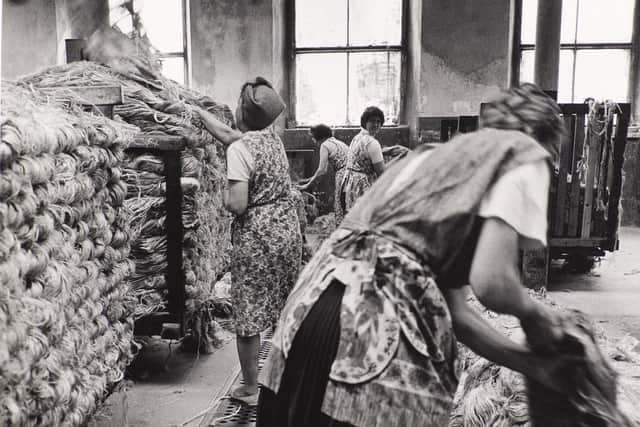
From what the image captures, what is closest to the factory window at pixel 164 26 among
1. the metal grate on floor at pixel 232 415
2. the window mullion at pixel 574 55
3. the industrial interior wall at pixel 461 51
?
the industrial interior wall at pixel 461 51

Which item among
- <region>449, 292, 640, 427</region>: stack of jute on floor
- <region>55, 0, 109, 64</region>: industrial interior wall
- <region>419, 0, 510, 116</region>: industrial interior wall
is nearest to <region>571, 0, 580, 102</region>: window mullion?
<region>419, 0, 510, 116</region>: industrial interior wall

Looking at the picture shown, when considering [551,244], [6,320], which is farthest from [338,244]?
[551,244]

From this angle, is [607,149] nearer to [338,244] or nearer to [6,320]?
[338,244]

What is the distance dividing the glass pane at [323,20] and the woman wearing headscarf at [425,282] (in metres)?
8.34

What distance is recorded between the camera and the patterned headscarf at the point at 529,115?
5.02ft

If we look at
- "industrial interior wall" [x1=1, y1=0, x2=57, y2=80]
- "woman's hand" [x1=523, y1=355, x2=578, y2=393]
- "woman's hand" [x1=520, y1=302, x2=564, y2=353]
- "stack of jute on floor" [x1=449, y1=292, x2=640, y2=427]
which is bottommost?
"stack of jute on floor" [x1=449, y1=292, x2=640, y2=427]

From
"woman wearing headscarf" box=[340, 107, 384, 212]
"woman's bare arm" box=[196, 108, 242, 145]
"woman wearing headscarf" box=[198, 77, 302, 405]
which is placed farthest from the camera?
"woman wearing headscarf" box=[340, 107, 384, 212]

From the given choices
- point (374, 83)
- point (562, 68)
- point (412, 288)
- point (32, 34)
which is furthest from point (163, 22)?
point (412, 288)

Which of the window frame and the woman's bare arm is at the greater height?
the window frame

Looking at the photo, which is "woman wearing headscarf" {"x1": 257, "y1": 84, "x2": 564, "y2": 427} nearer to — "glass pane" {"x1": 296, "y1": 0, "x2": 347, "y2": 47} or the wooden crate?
the wooden crate

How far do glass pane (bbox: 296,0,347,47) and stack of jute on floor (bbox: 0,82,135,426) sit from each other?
729 centimetres

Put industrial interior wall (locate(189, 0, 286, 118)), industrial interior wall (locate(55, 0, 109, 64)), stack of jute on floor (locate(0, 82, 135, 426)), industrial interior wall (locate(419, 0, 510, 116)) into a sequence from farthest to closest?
1. industrial interior wall (locate(189, 0, 286, 118))
2. industrial interior wall (locate(419, 0, 510, 116))
3. industrial interior wall (locate(55, 0, 109, 64))
4. stack of jute on floor (locate(0, 82, 135, 426))

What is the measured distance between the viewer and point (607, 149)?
5.85 meters

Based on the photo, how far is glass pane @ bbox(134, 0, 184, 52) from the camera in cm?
923
